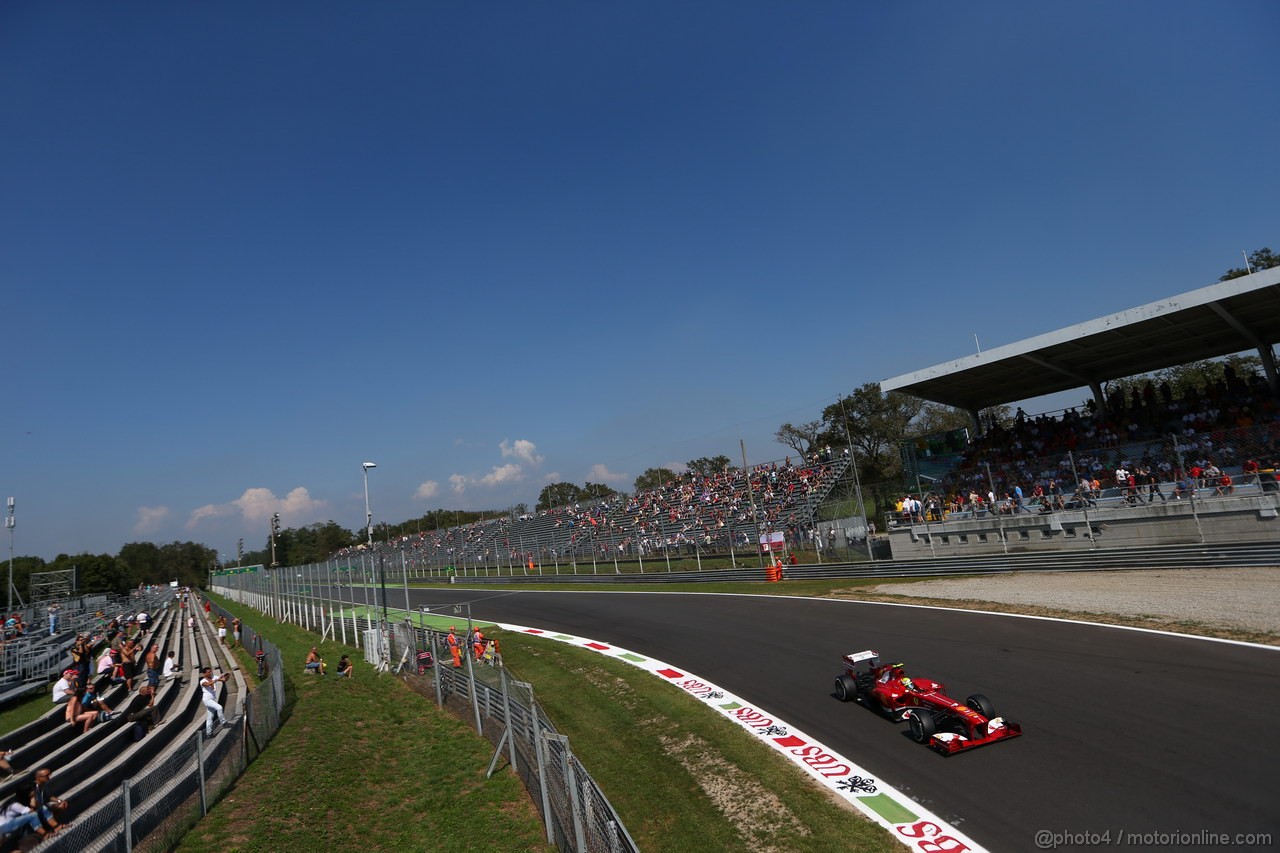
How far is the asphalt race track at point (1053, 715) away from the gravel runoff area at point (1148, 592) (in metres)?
1.61

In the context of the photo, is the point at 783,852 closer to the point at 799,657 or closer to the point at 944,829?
the point at 944,829

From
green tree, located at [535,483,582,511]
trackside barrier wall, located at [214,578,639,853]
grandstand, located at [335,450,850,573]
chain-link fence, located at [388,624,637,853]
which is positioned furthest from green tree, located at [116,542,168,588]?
chain-link fence, located at [388,624,637,853]

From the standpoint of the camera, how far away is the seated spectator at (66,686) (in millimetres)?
14117

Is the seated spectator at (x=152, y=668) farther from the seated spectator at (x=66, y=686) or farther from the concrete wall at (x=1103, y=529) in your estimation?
the concrete wall at (x=1103, y=529)

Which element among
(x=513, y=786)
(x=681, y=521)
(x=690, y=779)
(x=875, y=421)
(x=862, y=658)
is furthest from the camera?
(x=875, y=421)

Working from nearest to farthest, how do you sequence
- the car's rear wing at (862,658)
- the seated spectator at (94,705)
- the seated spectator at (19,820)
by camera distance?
the seated spectator at (19,820), the car's rear wing at (862,658), the seated spectator at (94,705)

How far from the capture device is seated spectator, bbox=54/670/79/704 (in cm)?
1412

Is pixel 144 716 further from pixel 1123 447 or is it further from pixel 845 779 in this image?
pixel 1123 447

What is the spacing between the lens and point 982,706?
827cm

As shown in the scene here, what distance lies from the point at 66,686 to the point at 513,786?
12.0m

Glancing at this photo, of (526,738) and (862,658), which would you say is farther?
(862,658)

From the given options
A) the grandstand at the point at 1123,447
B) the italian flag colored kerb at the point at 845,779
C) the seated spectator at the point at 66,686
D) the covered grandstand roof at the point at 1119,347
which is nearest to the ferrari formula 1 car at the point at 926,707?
the italian flag colored kerb at the point at 845,779

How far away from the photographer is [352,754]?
37.9ft

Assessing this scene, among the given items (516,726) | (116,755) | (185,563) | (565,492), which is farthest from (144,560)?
(516,726)
